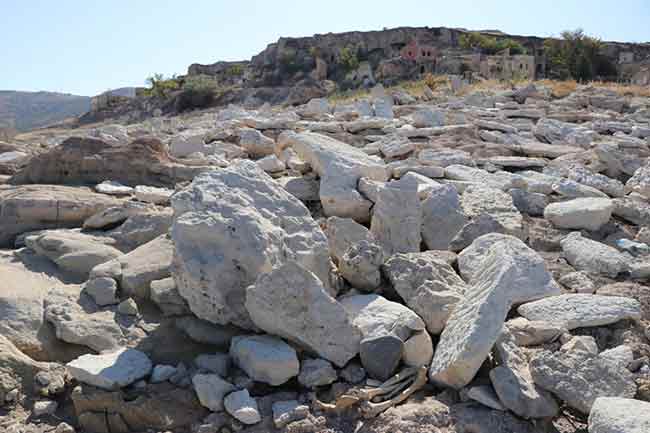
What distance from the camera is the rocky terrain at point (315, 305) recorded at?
2.15 m

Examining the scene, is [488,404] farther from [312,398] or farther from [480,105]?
[480,105]

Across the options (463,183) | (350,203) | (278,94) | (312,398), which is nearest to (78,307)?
(312,398)

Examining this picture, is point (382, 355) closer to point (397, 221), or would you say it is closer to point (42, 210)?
point (397, 221)

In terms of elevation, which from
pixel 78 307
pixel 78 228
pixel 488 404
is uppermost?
pixel 78 228

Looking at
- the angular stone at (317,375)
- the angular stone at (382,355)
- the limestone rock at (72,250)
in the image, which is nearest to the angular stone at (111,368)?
the angular stone at (317,375)

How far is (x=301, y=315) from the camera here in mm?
2365

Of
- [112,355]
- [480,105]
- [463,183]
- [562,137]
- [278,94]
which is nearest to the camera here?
[112,355]

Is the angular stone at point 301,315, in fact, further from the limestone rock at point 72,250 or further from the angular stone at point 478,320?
the limestone rock at point 72,250

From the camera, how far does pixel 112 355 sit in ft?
7.82

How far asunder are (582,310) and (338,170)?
1676mm

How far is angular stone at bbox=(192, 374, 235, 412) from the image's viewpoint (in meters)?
2.18

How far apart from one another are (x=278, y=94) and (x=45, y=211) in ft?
90.8

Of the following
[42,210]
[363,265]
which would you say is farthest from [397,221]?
[42,210]

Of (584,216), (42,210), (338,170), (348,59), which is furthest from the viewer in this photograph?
(348,59)
